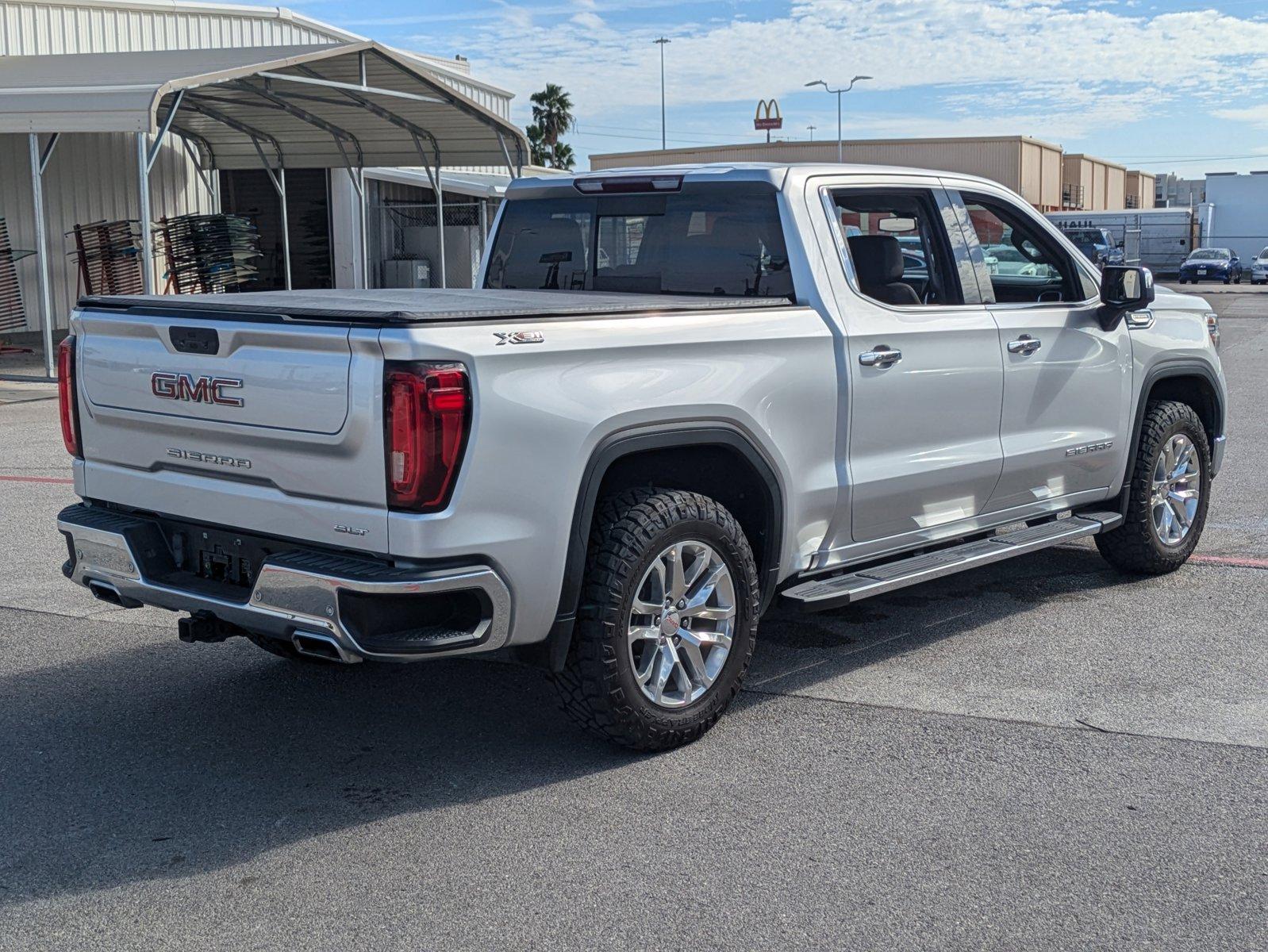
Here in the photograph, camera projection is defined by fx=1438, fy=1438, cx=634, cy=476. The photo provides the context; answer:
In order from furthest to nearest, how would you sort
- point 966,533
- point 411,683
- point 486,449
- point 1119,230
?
point 1119,230
point 966,533
point 411,683
point 486,449

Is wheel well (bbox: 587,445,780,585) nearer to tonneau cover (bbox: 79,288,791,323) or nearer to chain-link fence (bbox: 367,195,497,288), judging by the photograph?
tonneau cover (bbox: 79,288,791,323)

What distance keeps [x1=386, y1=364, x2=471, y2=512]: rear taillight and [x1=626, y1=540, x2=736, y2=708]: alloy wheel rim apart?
2.71 feet

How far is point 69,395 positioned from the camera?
196 inches

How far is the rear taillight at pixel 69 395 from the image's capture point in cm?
494

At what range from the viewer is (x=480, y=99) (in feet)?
107

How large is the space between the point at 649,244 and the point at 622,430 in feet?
5.51

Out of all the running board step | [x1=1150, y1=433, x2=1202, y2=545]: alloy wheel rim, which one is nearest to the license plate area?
the running board step

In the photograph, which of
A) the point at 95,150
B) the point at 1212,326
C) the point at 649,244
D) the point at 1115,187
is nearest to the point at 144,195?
the point at 95,150

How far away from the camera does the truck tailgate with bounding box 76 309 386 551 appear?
13.3 feet

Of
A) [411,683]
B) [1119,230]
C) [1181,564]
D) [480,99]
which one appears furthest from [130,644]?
[1119,230]

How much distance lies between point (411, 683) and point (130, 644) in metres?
1.39

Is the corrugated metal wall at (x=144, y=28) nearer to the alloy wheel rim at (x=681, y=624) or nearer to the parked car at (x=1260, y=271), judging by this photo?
the alloy wheel rim at (x=681, y=624)

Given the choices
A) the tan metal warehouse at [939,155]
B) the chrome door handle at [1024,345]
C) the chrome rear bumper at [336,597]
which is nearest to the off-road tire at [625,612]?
the chrome rear bumper at [336,597]

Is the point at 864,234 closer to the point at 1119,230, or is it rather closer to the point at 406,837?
the point at 406,837
